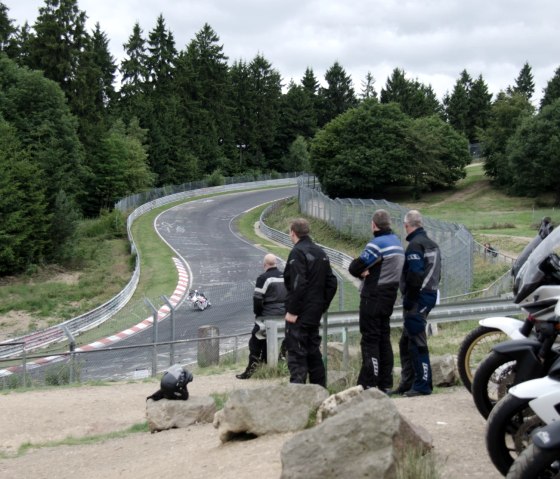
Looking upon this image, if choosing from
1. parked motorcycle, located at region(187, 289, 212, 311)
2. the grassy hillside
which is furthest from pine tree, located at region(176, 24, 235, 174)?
parked motorcycle, located at region(187, 289, 212, 311)

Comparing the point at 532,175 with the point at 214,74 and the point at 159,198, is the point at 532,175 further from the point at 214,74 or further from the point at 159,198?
the point at 214,74

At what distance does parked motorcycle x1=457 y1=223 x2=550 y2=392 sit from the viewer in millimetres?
6146

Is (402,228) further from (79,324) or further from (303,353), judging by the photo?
(303,353)

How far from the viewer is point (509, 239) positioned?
125 ft

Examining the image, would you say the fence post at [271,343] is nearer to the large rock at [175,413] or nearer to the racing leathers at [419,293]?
the large rock at [175,413]

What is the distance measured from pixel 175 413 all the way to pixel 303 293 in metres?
2.22

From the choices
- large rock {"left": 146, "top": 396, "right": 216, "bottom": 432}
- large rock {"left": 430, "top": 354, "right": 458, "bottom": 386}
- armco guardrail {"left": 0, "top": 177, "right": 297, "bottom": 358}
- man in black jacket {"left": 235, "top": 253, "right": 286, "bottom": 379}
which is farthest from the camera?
armco guardrail {"left": 0, "top": 177, "right": 297, "bottom": 358}

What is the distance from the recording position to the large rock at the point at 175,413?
8.58m

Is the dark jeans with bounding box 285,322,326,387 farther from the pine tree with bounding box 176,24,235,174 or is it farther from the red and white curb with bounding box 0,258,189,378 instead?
the pine tree with bounding box 176,24,235,174

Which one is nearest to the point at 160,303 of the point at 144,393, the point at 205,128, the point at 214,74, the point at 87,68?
the point at 144,393

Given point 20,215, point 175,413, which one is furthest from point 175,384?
point 20,215

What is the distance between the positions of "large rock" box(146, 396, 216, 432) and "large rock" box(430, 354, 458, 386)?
9.23 feet

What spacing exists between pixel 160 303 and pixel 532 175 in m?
44.3

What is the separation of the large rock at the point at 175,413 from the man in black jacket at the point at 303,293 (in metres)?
1.27
